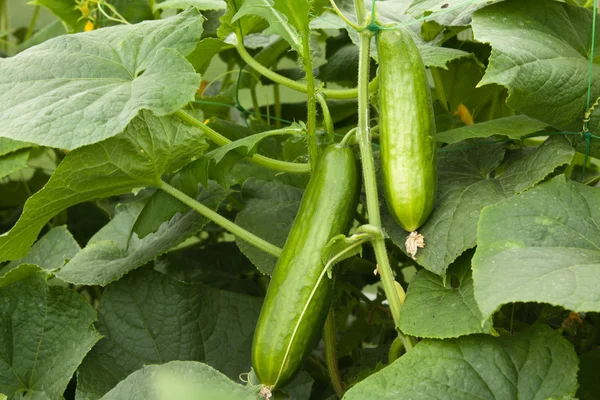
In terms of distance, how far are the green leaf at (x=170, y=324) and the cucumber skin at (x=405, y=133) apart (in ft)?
1.21

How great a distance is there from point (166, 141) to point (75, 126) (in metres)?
0.16

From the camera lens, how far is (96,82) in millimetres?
869

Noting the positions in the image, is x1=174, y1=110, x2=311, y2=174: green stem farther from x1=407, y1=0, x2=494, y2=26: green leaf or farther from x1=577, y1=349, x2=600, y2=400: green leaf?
x1=577, y1=349, x2=600, y2=400: green leaf

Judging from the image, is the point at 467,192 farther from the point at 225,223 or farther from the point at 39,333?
the point at 39,333

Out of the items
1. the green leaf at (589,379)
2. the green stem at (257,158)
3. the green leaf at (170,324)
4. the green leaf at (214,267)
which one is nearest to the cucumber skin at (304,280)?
the green stem at (257,158)

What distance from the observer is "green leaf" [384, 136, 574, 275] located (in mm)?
752

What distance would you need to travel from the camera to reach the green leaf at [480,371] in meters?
Answer: 0.68

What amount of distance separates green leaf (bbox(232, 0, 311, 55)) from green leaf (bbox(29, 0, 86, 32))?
0.66 m

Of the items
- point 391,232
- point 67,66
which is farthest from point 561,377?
point 67,66

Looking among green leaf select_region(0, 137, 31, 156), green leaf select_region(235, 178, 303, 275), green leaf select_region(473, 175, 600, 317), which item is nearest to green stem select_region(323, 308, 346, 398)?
green leaf select_region(235, 178, 303, 275)

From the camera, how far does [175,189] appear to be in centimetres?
98

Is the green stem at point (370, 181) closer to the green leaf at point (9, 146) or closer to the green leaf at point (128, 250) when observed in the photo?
the green leaf at point (128, 250)

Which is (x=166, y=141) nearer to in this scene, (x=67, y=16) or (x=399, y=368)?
(x=399, y=368)

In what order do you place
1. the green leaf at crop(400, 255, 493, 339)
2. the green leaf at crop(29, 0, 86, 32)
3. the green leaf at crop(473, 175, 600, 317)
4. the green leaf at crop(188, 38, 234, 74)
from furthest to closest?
the green leaf at crop(29, 0, 86, 32)
the green leaf at crop(188, 38, 234, 74)
the green leaf at crop(400, 255, 493, 339)
the green leaf at crop(473, 175, 600, 317)
